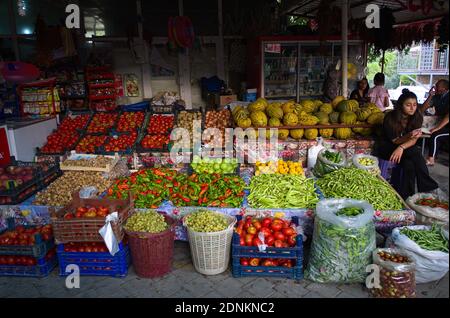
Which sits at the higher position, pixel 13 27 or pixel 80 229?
pixel 13 27

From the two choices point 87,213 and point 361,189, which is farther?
point 361,189

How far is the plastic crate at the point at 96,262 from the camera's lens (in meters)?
3.50

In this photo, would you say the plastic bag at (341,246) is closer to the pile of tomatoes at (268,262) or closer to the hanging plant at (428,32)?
the pile of tomatoes at (268,262)

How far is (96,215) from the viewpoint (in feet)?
11.4

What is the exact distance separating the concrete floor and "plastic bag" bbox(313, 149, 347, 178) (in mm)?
1389

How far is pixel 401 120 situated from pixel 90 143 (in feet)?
15.1

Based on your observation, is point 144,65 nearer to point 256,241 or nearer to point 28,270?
point 28,270

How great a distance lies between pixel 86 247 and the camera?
3.53 m

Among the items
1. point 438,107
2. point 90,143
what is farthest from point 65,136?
point 438,107

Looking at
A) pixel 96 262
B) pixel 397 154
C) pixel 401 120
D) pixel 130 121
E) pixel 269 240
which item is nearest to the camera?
pixel 269 240

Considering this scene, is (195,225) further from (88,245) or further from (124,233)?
(88,245)

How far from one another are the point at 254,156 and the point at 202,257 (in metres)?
2.11

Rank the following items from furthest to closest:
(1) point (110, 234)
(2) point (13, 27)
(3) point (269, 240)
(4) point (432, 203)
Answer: (2) point (13, 27) → (4) point (432, 203) → (3) point (269, 240) → (1) point (110, 234)

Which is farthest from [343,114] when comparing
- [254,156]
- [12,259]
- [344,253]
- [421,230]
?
[12,259]
